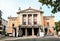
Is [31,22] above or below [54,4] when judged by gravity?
below

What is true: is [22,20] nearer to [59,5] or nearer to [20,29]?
[20,29]

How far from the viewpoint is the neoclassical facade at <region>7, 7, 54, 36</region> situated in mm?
70625

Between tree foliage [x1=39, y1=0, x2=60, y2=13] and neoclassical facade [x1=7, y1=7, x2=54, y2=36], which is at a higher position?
tree foliage [x1=39, y1=0, x2=60, y2=13]

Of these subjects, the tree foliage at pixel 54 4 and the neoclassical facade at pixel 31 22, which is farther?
the neoclassical facade at pixel 31 22

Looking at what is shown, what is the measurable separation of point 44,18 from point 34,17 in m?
4.52

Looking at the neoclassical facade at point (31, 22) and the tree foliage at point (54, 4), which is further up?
the tree foliage at point (54, 4)

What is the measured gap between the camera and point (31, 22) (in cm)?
7262

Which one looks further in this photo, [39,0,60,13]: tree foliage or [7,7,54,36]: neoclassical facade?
[7,7,54,36]: neoclassical facade

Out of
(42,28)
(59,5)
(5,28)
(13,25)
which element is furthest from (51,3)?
(5,28)

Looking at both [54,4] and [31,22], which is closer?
[54,4]

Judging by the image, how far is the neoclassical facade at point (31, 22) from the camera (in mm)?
70625

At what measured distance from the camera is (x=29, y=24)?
7212 cm

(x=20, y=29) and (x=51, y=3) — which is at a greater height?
(x=51, y=3)

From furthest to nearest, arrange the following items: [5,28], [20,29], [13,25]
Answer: [5,28] < [13,25] < [20,29]
